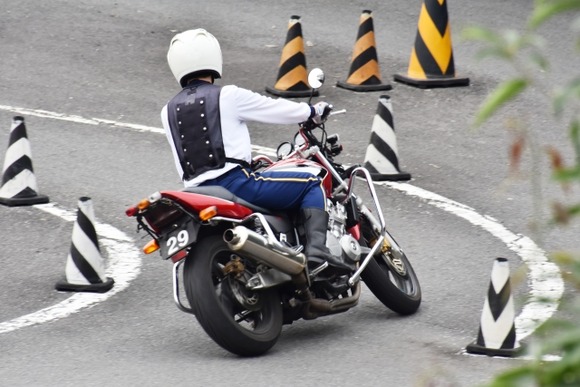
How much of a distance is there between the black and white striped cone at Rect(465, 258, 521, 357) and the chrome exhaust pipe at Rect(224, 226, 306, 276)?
967 millimetres

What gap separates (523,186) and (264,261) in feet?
13.1

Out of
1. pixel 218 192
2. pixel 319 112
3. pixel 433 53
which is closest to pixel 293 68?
pixel 433 53

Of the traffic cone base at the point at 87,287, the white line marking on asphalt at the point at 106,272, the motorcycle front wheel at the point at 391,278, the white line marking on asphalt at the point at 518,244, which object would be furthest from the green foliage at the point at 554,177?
the traffic cone base at the point at 87,287

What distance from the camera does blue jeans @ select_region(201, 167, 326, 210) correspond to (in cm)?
619

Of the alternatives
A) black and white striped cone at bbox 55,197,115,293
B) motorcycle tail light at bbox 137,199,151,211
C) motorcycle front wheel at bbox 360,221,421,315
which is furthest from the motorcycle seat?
black and white striped cone at bbox 55,197,115,293

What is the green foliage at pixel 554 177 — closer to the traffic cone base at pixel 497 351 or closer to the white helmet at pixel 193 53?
the traffic cone base at pixel 497 351

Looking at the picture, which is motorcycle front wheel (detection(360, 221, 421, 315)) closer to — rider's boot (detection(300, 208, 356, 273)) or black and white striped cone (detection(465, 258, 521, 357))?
rider's boot (detection(300, 208, 356, 273))

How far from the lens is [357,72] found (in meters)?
11.9

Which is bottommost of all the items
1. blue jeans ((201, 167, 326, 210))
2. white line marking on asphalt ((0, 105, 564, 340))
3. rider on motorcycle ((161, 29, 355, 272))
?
white line marking on asphalt ((0, 105, 564, 340))

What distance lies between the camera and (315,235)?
20.8ft

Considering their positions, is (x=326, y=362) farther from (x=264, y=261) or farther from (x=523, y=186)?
(x=523, y=186)

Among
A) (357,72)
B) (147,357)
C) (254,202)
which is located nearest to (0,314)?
(147,357)

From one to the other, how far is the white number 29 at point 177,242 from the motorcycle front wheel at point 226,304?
0.31ft

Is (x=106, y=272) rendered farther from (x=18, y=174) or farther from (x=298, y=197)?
(x=298, y=197)
